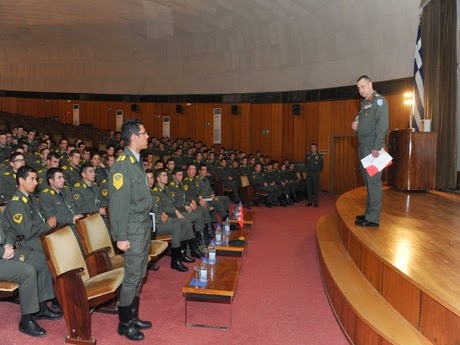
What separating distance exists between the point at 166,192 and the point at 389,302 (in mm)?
3159

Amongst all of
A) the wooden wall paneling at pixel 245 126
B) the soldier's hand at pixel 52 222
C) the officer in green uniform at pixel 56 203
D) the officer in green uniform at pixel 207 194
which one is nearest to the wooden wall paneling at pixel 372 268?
the officer in green uniform at pixel 56 203

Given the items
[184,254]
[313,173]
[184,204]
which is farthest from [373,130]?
[313,173]

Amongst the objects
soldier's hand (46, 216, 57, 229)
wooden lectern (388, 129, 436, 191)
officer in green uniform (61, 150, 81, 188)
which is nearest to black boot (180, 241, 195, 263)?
soldier's hand (46, 216, 57, 229)

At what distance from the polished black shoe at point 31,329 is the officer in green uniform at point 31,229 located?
24cm

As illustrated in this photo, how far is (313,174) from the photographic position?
9.13m

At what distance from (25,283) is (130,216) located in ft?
2.96

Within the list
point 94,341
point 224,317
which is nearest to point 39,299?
point 94,341

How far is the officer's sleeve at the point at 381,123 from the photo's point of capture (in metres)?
3.47

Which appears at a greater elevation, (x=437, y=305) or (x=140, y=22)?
(x=140, y=22)

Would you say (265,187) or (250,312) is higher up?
(265,187)

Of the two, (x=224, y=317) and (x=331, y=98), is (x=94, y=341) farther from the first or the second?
(x=331, y=98)

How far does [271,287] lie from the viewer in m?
4.07

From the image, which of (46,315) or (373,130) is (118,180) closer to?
(46,315)

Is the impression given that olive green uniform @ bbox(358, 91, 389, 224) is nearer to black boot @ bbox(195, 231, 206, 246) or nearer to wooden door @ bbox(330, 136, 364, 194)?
black boot @ bbox(195, 231, 206, 246)
